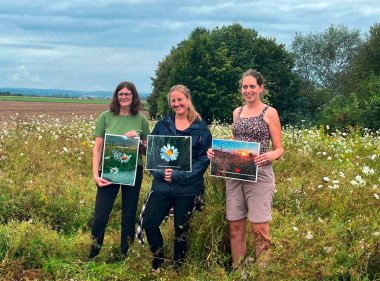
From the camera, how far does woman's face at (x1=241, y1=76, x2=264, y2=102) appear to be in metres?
4.58

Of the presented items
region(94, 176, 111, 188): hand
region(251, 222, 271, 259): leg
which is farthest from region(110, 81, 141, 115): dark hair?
region(251, 222, 271, 259): leg

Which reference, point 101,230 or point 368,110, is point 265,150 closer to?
point 101,230

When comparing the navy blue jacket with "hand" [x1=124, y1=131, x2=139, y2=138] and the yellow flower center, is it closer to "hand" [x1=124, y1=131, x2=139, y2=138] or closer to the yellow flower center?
the yellow flower center

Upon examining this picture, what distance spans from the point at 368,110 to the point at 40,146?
577 inches

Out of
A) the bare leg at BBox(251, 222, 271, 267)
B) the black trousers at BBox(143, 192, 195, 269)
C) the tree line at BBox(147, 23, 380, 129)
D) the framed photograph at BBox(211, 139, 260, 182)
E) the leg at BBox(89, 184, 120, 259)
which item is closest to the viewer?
the bare leg at BBox(251, 222, 271, 267)

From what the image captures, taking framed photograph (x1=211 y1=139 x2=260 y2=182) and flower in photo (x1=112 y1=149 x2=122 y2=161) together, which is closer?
framed photograph (x1=211 y1=139 x2=260 y2=182)

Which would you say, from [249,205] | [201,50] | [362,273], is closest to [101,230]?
[249,205]

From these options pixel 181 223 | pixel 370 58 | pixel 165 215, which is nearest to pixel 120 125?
pixel 165 215

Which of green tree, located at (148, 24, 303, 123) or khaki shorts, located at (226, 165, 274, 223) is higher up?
green tree, located at (148, 24, 303, 123)

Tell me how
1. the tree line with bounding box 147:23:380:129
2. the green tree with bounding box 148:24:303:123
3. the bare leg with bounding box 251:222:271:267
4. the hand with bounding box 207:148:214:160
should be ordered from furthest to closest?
the green tree with bounding box 148:24:303:123
the tree line with bounding box 147:23:380:129
the hand with bounding box 207:148:214:160
the bare leg with bounding box 251:222:271:267

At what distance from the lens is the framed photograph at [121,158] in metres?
5.08

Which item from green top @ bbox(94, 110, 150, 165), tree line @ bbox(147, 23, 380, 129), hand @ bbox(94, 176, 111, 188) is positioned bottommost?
hand @ bbox(94, 176, 111, 188)

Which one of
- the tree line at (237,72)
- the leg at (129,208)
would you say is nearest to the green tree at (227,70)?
the tree line at (237,72)

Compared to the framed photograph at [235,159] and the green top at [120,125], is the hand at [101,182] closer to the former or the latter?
the green top at [120,125]
